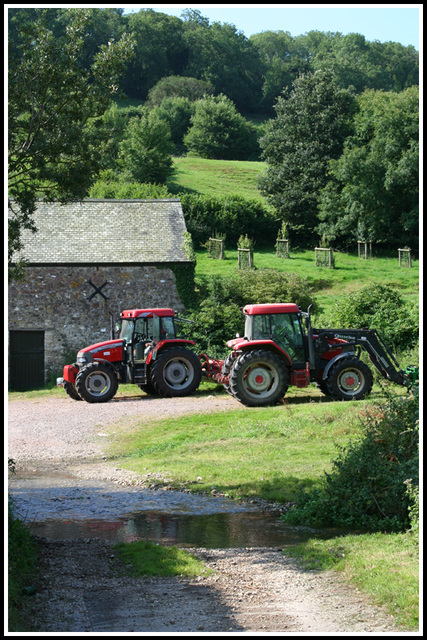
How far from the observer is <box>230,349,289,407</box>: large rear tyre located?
17.9m

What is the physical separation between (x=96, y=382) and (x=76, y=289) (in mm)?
6198

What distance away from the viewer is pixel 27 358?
24.9 metres

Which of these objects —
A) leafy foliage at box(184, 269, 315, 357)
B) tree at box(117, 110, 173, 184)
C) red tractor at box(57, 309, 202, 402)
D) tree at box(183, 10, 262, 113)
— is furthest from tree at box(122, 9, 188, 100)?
red tractor at box(57, 309, 202, 402)

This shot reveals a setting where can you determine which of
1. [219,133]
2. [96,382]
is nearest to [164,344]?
[96,382]

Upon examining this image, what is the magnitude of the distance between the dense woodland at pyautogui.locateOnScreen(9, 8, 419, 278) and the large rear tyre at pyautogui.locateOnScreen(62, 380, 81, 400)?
5.88 metres

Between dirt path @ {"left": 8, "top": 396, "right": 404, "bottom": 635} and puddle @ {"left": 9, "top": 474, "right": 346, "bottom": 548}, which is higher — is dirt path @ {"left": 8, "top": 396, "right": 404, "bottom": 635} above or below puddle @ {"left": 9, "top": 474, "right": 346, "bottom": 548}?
above

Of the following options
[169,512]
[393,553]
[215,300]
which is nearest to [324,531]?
[393,553]

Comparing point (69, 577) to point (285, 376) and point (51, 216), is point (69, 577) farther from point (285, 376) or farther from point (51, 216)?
point (51, 216)

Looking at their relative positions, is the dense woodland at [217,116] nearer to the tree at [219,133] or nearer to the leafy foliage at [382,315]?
the tree at [219,133]

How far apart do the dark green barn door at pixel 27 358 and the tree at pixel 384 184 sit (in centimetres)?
2266

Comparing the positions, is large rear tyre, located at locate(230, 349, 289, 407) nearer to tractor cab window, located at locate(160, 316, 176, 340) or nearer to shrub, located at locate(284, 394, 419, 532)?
tractor cab window, located at locate(160, 316, 176, 340)

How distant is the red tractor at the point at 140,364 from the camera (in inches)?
778

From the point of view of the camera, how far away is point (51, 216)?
88.8 feet

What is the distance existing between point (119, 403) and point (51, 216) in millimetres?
10753
